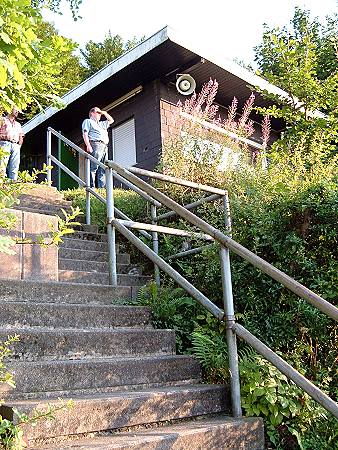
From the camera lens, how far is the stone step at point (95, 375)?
286 cm

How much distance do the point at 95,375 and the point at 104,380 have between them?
7 cm

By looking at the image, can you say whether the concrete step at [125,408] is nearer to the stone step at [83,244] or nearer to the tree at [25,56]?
the tree at [25,56]

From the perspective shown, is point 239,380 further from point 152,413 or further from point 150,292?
point 150,292

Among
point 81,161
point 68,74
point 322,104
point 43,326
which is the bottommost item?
point 43,326

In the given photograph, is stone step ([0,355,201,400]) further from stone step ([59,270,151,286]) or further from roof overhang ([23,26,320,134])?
roof overhang ([23,26,320,134])

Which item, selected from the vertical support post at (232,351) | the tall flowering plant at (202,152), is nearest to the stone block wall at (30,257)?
the vertical support post at (232,351)

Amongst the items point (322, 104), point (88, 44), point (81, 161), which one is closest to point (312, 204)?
point (322, 104)

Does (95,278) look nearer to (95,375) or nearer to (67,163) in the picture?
(95,375)

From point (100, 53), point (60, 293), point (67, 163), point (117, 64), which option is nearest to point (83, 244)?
point (60, 293)

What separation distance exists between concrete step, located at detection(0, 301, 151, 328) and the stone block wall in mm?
472

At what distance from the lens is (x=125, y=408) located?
2.87 meters

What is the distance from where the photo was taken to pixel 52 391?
293 centimetres

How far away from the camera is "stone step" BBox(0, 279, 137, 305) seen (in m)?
3.66

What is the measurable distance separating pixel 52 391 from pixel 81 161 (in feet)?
37.5
